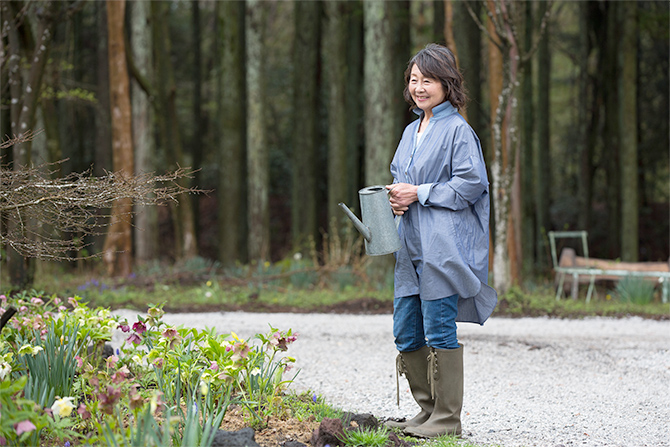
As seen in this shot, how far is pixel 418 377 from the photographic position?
3211 millimetres

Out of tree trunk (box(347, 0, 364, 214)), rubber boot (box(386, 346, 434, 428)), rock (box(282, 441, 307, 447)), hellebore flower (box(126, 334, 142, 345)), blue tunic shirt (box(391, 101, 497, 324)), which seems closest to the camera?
rock (box(282, 441, 307, 447))

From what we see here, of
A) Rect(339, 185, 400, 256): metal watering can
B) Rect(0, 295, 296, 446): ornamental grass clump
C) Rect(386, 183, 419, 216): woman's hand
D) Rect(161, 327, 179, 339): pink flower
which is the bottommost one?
Rect(0, 295, 296, 446): ornamental grass clump

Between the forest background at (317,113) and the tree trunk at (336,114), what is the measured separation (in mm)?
27

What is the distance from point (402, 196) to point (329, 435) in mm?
1124

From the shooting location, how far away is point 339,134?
38.9 ft

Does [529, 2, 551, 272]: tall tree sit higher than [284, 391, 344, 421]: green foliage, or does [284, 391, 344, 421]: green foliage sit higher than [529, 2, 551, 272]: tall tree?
[529, 2, 551, 272]: tall tree

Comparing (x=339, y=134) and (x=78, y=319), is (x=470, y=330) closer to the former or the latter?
(x=78, y=319)

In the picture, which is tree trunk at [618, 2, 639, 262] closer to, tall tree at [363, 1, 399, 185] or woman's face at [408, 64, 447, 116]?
tall tree at [363, 1, 399, 185]

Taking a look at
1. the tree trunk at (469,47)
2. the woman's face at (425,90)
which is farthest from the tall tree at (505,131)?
the woman's face at (425,90)

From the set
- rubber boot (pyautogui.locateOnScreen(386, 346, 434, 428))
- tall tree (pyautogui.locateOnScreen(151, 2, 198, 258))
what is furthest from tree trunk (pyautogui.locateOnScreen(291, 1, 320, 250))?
rubber boot (pyautogui.locateOnScreen(386, 346, 434, 428))

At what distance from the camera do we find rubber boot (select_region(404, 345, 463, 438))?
302 centimetres

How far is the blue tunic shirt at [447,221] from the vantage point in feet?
9.69

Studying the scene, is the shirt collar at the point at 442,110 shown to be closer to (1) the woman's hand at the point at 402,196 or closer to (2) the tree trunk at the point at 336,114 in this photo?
(1) the woman's hand at the point at 402,196

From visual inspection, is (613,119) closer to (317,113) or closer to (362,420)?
(317,113)
